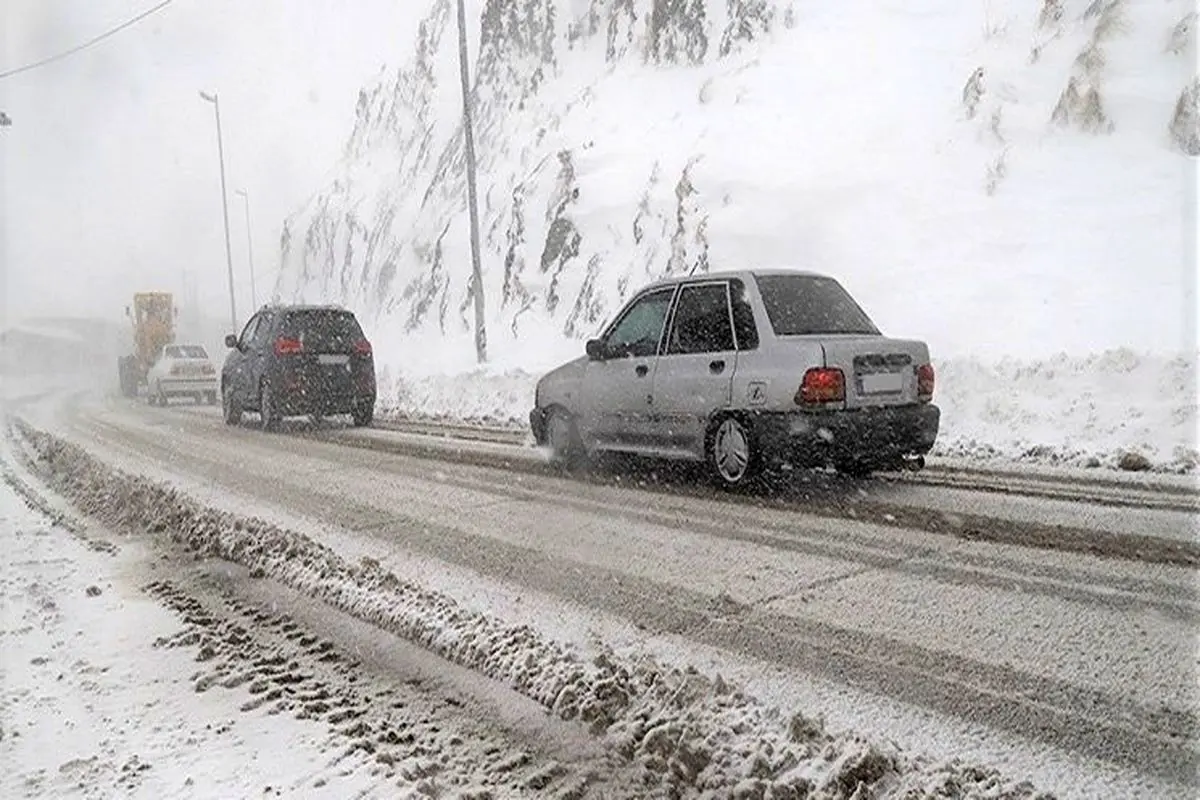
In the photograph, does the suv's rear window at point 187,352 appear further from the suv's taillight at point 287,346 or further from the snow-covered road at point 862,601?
the snow-covered road at point 862,601

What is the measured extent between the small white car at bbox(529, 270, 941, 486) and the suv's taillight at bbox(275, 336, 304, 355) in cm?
734

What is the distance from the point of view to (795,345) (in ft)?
20.8

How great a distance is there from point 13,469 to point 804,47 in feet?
71.0

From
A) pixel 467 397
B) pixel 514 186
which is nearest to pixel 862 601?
pixel 467 397

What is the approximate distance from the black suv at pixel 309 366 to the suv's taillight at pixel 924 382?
32.3 ft

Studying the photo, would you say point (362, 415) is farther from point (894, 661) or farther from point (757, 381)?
point (894, 661)

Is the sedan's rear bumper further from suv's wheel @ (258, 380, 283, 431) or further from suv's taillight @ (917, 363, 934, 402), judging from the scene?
suv's taillight @ (917, 363, 934, 402)

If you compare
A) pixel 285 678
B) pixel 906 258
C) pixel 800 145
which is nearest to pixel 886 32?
pixel 800 145

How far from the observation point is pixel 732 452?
6766mm

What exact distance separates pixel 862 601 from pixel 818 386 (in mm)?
2440

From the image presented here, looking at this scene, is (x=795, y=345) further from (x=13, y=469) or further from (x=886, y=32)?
(x=886, y=32)

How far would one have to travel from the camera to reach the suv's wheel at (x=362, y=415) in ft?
46.8

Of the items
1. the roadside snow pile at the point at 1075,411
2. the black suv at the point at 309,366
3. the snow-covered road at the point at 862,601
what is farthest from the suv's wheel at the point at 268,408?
the roadside snow pile at the point at 1075,411

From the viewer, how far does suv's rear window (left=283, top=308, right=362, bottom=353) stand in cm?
1382
